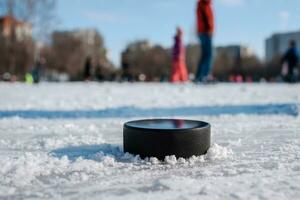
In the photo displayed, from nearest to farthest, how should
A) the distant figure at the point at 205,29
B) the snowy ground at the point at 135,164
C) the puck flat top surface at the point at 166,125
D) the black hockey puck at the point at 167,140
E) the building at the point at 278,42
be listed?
the snowy ground at the point at 135,164 < the black hockey puck at the point at 167,140 < the puck flat top surface at the point at 166,125 < the distant figure at the point at 205,29 < the building at the point at 278,42

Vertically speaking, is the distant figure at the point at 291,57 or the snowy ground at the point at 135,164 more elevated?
the distant figure at the point at 291,57

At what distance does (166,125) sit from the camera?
3.13 metres

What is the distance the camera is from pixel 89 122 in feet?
17.0

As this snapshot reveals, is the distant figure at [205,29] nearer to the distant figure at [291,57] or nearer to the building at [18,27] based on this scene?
the distant figure at [291,57]

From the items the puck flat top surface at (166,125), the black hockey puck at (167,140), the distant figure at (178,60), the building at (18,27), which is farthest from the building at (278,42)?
the black hockey puck at (167,140)

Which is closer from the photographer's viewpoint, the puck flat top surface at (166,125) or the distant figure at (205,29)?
the puck flat top surface at (166,125)

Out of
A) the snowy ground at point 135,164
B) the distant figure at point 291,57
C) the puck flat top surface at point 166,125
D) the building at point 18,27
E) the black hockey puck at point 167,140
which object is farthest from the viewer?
the building at point 18,27

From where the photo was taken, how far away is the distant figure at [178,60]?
15.2 meters

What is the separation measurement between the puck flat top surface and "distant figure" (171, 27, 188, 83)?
12.0 m

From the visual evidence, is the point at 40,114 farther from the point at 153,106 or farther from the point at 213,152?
the point at 213,152

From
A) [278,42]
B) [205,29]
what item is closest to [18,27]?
[205,29]

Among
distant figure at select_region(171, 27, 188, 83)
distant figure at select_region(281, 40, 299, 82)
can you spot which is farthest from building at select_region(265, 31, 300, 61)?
distant figure at select_region(171, 27, 188, 83)

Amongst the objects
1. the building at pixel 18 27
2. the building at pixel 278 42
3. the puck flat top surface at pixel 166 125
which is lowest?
the puck flat top surface at pixel 166 125

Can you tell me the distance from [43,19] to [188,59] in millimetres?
36868
